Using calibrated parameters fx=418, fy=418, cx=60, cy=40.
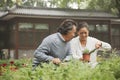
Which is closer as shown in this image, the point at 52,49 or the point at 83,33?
the point at 52,49

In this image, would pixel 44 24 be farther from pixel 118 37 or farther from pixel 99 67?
pixel 99 67

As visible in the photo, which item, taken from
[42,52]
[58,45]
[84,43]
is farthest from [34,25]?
[42,52]

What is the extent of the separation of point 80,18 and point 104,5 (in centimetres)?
243

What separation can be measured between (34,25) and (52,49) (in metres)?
25.7

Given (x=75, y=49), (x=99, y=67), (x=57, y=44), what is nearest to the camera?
(x=99, y=67)

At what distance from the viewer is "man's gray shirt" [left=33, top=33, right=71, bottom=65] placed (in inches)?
214

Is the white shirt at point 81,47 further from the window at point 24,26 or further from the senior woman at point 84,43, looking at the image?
the window at point 24,26

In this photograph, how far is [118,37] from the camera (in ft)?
118

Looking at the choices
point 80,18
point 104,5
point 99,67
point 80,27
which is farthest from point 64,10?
point 99,67

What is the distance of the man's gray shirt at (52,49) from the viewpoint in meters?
5.44

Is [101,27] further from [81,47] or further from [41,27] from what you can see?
[81,47]

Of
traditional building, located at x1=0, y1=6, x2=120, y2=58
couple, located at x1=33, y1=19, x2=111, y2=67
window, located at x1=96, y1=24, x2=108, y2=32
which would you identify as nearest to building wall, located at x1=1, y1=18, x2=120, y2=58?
traditional building, located at x1=0, y1=6, x2=120, y2=58

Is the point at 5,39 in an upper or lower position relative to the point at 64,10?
lower

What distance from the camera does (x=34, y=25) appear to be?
3116 centimetres
